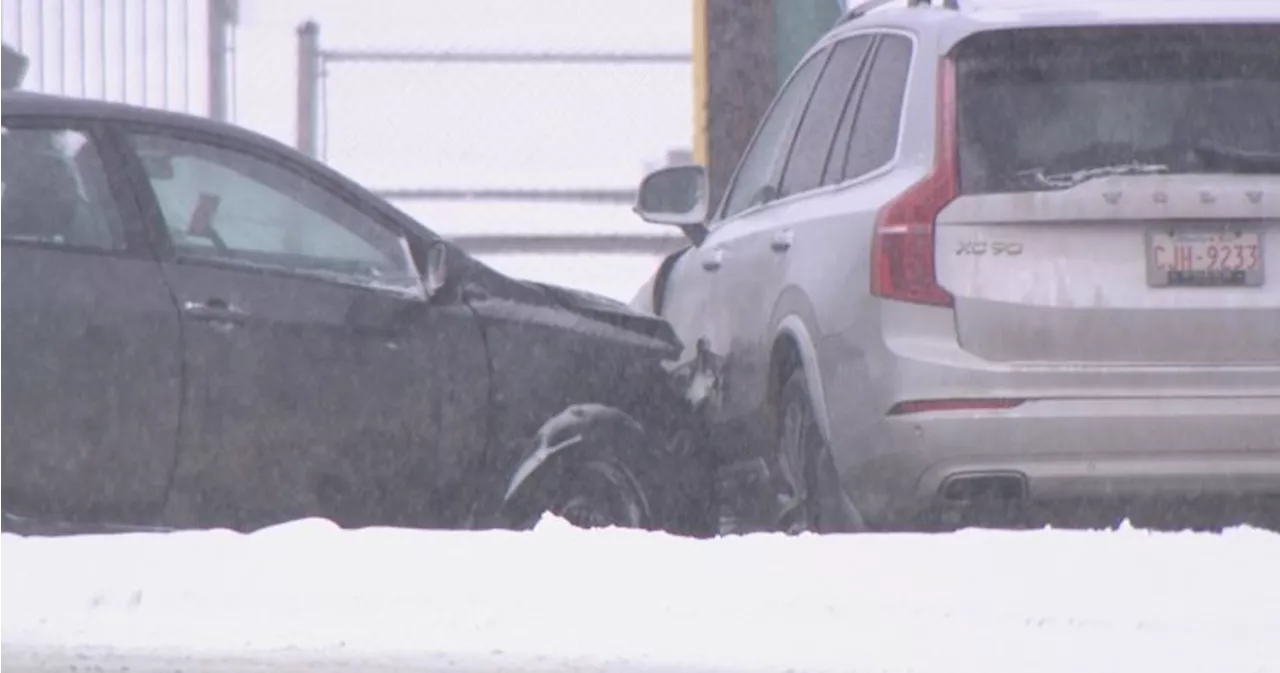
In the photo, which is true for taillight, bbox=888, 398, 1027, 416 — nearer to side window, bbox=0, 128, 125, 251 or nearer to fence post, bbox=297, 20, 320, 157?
side window, bbox=0, 128, 125, 251

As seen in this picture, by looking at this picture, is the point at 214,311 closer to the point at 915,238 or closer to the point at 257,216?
the point at 257,216

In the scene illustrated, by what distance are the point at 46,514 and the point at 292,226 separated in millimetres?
1333

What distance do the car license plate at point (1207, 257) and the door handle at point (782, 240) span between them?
1257mm

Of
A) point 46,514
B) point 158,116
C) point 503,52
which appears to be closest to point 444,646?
point 46,514

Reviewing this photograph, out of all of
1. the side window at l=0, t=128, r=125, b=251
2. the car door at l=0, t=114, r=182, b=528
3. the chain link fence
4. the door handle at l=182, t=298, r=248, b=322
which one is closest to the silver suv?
the door handle at l=182, t=298, r=248, b=322

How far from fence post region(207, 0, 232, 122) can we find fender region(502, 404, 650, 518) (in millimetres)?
9459

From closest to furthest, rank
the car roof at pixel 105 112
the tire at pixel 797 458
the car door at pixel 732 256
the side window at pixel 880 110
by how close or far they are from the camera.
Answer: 1. the car roof at pixel 105 112
2. the side window at pixel 880 110
3. the tire at pixel 797 458
4. the car door at pixel 732 256

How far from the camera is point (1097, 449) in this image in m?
6.70

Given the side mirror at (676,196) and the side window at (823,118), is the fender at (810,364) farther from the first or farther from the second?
the side mirror at (676,196)

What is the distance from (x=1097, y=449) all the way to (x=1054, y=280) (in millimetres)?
426

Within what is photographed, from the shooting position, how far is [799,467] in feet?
25.1

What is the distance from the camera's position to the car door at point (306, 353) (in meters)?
7.19

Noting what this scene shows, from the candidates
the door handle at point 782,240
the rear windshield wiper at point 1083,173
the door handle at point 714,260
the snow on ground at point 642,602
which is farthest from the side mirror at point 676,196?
the rear windshield wiper at point 1083,173

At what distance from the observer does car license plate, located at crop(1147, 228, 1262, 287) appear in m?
6.76
